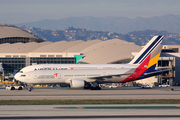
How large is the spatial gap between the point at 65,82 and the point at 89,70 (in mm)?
5610

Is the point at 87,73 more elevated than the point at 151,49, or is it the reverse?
the point at 151,49

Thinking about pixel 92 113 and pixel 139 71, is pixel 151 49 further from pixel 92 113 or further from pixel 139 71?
pixel 92 113

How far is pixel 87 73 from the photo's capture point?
55469 millimetres

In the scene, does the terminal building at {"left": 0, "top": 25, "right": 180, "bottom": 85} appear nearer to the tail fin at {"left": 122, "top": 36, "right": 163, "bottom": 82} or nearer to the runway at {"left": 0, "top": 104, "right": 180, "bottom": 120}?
the tail fin at {"left": 122, "top": 36, "right": 163, "bottom": 82}

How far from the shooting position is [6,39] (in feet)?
510

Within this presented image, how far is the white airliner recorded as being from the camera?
54.0 metres

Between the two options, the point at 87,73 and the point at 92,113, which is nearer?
the point at 92,113

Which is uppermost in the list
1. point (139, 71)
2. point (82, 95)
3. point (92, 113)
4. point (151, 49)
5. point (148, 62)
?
point (151, 49)

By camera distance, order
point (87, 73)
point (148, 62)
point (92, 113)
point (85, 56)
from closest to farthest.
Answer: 1. point (92, 113)
2. point (87, 73)
3. point (148, 62)
4. point (85, 56)

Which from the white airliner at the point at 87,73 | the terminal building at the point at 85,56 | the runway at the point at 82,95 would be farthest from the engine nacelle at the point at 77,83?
the terminal building at the point at 85,56

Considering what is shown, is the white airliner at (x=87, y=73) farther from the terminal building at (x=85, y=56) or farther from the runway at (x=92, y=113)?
the terminal building at (x=85, y=56)

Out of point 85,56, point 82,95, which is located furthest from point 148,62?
point 85,56

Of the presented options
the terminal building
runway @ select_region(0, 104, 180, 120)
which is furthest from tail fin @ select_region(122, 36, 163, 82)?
runway @ select_region(0, 104, 180, 120)

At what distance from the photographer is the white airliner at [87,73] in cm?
5397
